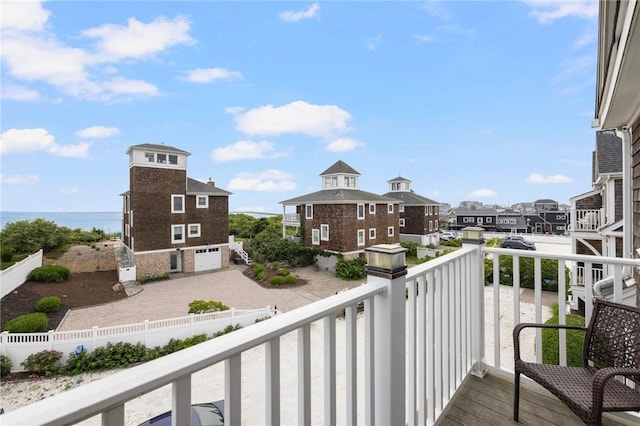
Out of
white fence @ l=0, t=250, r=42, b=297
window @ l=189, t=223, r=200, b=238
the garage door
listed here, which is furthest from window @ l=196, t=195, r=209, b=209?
white fence @ l=0, t=250, r=42, b=297

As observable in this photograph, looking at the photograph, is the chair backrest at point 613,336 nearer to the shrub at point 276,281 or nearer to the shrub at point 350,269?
the shrub at point 276,281

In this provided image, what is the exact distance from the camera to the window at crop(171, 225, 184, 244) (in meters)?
13.8

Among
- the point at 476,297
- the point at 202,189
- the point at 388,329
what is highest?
the point at 202,189

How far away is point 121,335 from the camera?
6.89 m

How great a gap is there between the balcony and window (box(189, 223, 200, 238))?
1404 centimetres

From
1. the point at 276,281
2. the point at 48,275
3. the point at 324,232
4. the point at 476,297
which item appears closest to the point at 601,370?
the point at 476,297

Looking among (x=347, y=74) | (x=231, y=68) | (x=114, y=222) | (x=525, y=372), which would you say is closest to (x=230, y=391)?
(x=525, y=372)

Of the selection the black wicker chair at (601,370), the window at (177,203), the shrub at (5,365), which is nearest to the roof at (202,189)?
the window at (177,203)

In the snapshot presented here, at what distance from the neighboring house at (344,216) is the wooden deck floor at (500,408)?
12234 mm

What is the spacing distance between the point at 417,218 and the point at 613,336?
19940 mm

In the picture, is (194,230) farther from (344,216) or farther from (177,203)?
(344,216)

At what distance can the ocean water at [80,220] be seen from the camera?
16612mm

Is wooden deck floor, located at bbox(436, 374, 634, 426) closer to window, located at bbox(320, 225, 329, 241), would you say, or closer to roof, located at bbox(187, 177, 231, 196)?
window, located at bbox(320, 225, 329, 241)

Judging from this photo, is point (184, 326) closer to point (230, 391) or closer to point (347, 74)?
point (230, 391)
